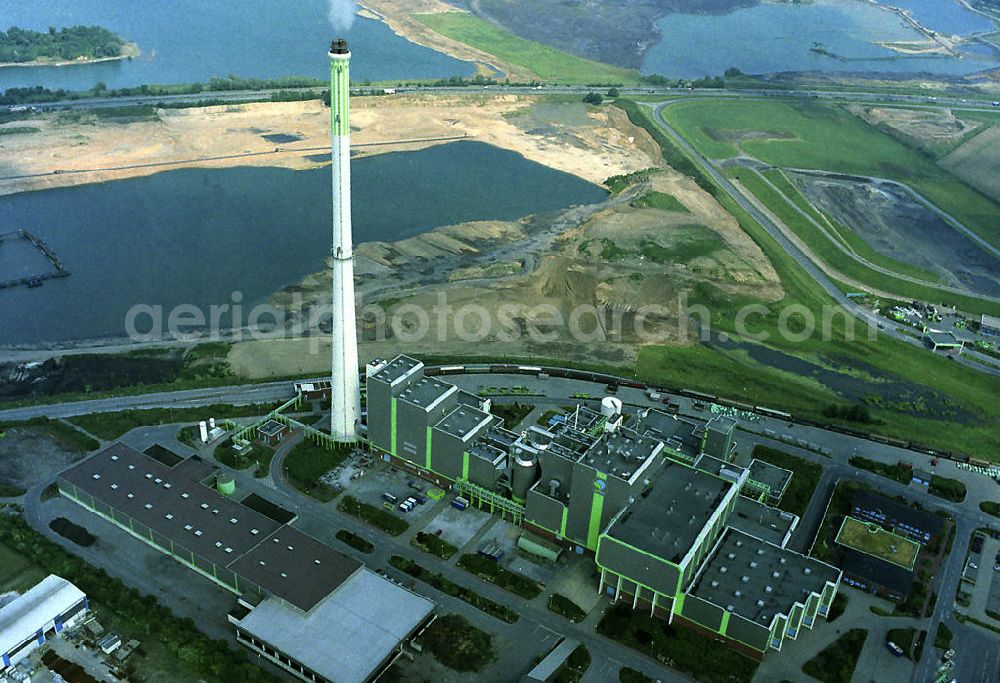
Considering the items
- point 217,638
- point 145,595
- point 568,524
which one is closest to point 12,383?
point 145,595

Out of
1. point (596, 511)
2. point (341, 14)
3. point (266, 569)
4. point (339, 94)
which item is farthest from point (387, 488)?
point (341, 14)

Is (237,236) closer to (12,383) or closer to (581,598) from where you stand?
(12,383)

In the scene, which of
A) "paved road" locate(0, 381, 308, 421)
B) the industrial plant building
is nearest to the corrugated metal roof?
"paved road" locate(0, 381, 308, 421)

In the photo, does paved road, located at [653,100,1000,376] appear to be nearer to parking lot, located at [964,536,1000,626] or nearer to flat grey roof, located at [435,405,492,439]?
parking lot, located at [964,536,1000,626]

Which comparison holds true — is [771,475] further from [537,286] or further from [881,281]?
[881,281]

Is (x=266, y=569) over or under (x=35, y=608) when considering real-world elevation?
over

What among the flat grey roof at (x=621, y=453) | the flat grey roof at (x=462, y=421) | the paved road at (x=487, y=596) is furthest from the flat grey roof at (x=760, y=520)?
the flat grey roof at (x=462, y=421)
